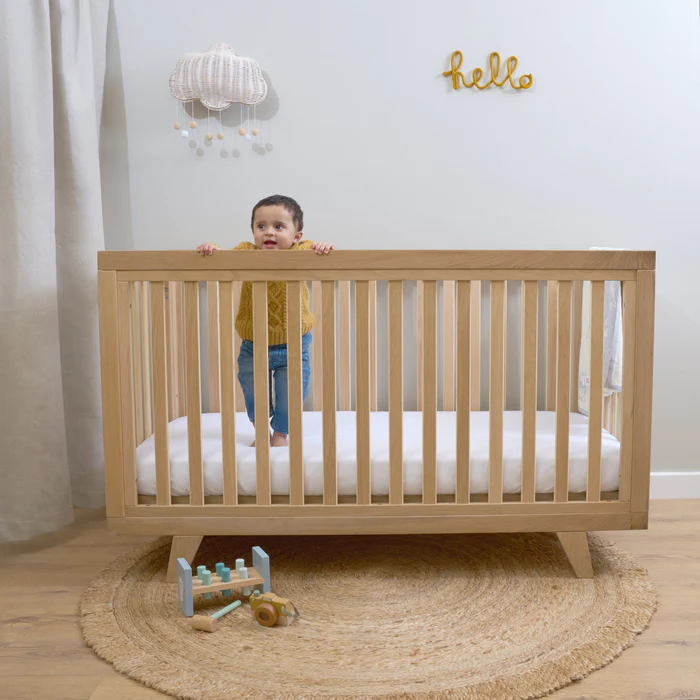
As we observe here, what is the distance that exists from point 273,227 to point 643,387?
930mm

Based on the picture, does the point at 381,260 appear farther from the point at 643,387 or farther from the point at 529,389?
the point at 643,387

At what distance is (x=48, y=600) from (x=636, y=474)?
51.5 inches

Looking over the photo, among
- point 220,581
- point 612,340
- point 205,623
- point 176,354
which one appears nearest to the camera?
point 205,623

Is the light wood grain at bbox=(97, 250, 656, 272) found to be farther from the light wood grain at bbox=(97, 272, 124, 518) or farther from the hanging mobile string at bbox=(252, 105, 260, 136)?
the hanging mobile string at bbox=(252, 105, 260, 136)

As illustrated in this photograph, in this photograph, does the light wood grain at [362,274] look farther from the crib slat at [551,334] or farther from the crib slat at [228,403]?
the crib slat at [551,334]

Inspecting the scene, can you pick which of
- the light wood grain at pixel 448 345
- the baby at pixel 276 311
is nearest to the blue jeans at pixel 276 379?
the baby at pixel 276 311

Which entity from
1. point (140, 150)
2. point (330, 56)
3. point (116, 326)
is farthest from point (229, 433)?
point (330, 56)

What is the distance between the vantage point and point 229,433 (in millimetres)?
1577

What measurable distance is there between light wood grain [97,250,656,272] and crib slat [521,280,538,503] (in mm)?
75

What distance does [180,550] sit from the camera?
1.62 m

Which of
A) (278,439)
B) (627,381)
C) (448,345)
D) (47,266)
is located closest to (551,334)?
(448,345)

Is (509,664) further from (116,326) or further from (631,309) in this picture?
(116,326)

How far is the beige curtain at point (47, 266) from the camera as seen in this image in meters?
1.76

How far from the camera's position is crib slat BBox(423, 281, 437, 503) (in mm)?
1576
